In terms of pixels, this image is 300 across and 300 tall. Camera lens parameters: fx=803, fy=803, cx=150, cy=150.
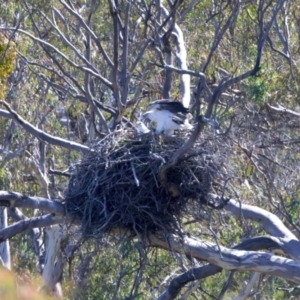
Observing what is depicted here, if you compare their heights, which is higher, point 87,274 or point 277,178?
point 277,178

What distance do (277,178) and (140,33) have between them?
2818 mm

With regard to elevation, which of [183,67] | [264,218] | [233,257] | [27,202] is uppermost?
[183,67]

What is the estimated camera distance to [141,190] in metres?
5.38

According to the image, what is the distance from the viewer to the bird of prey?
6.02 metres

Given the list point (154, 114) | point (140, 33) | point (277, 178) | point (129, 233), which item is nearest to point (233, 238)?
point (277, 178)

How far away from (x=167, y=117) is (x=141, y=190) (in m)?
0.89

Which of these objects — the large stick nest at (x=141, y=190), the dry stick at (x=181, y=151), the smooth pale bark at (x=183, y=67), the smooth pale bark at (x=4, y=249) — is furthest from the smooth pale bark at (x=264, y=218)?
the smooth pale bark at (x=4, y=249)

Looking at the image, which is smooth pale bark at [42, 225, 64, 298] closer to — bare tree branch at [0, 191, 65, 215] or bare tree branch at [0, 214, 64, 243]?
bare tree branch at [0, 214, 64, 243]

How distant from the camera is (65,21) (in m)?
10.5

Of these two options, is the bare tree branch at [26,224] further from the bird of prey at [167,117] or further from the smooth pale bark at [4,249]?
the smooth pale bark at [4,249]

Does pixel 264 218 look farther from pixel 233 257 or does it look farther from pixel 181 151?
pixel 181 151

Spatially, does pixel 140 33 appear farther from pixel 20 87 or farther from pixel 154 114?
pixel 154 114

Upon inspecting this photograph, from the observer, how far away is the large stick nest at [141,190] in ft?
17.4

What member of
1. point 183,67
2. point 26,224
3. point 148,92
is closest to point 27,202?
point 26,224
